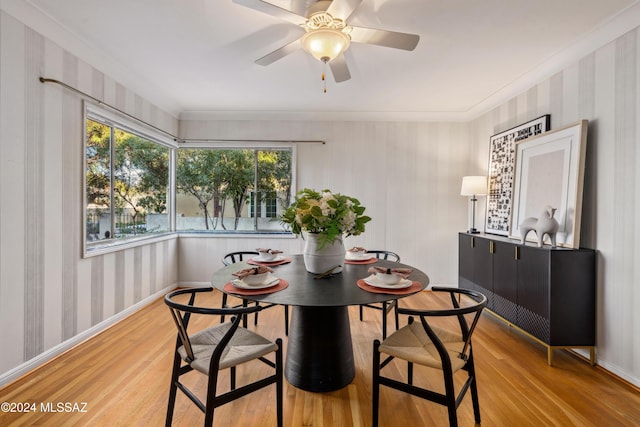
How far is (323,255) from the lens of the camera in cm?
190

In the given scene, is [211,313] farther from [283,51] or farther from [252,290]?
[283,51]

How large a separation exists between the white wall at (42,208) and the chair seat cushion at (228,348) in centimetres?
143

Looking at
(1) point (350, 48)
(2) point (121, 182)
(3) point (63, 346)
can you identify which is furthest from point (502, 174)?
(3) point (63, 346)

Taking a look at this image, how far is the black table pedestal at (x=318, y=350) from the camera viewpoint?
6.14 feet

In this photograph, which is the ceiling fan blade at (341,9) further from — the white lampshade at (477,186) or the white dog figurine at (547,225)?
the white lampshade at (477,186)

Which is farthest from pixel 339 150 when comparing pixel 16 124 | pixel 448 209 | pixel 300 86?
pixel 16 124

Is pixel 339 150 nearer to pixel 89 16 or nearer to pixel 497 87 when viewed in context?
pixel 497 87

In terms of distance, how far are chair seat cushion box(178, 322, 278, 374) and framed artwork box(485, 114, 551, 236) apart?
9.67 feet

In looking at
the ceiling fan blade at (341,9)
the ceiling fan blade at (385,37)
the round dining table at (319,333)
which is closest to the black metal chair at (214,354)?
the round dining table at (319,333)

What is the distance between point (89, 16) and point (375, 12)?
6.79 ft

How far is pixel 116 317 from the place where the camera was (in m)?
3.00

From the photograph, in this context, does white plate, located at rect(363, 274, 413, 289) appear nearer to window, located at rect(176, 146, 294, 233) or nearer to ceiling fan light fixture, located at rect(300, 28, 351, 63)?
ceiling fan light fixture, located at rect(300, 28, 351, 63)

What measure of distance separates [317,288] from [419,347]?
0.64 m

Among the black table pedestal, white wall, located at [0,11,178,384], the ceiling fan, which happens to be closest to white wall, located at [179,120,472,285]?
white wall, located at [0,11,178,384]
